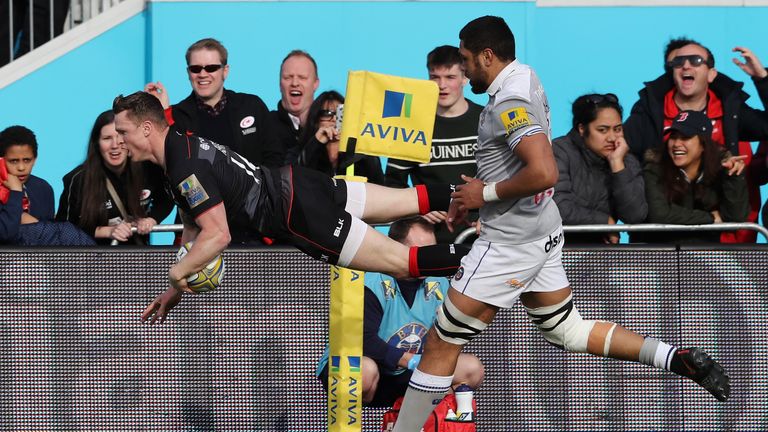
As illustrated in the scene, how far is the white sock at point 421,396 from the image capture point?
788cm

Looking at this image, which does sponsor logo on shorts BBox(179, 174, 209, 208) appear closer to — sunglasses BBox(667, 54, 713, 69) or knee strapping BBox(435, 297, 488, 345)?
knee strapping BBox(435, 297, 488, 345)

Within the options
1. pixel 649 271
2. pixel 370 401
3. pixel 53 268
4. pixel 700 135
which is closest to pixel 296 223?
pixel 370 401

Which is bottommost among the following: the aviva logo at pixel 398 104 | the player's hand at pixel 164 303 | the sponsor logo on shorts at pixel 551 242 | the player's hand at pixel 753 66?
the player's hand at pixel 164 303

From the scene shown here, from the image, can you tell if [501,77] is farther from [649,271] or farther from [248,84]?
[248,84]

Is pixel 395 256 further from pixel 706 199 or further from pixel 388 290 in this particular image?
pixel 706 199

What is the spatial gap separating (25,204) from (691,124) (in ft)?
15.5

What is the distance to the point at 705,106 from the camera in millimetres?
10742

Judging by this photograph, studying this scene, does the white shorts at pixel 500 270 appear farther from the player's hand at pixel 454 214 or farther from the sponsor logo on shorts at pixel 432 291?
the sponsor logo on shorts at pixel 432 291

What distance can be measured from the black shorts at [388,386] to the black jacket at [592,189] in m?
1.71

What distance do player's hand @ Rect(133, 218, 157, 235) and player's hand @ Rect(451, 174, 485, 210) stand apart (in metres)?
2.72

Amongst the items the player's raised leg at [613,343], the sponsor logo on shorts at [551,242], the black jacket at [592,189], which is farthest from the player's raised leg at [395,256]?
the black jacket at [592,189]

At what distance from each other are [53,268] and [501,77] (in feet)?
11.2

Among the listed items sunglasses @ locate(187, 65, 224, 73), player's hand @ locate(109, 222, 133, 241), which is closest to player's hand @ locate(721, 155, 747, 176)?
sunglasses @ locate(187, 65, 224, 73)

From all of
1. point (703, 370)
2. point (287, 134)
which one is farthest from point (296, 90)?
point (703, 370)
